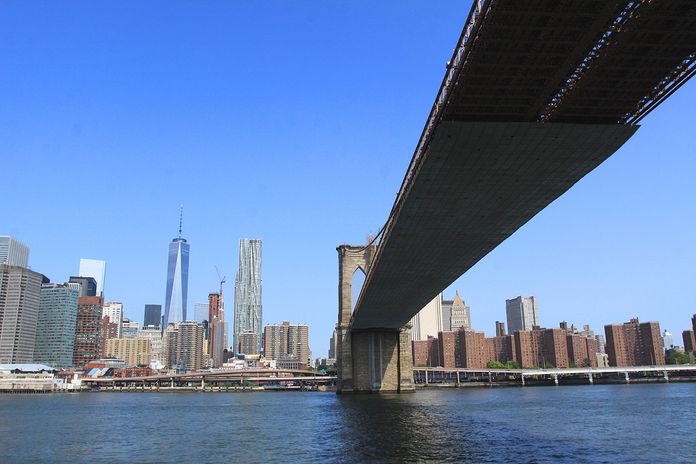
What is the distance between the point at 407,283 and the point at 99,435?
90.1ft

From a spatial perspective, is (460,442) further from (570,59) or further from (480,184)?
(570,59)

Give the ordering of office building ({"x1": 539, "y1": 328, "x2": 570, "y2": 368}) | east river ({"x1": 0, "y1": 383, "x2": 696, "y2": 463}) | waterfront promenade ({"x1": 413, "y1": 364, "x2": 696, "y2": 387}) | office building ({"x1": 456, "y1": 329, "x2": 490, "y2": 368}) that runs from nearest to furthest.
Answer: east river ({"x1": 0, "y1": 383, "x2": 696, "y2": 463}) < waterfront promenade ({"x1": 413, "y1": 364, "x2": 696, "y2": 387}) < office building ({"x1": 539, "y1": 328, "x2": 570, "y2": 368}) < office building ({"x1": 456, "y1": 329, "x2": 490, "y2": 368})

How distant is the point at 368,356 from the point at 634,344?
5175 inches

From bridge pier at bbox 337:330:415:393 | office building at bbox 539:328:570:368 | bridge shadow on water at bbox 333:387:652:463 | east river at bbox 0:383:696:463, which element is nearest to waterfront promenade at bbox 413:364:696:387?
office building at bbox 539:328:570:368

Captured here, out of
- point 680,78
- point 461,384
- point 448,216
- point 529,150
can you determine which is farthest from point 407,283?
point 461,384

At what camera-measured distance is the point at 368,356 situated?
88250 millimetres

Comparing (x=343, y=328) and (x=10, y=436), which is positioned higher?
(x=343, y=328)

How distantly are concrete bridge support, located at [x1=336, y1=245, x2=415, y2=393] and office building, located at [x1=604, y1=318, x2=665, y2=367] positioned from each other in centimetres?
11931

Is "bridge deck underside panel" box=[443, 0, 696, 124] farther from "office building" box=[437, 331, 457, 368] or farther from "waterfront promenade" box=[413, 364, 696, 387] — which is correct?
"office building" box=[437, 331, 457, 368]

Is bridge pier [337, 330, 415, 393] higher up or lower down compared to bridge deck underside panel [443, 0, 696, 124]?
lower down

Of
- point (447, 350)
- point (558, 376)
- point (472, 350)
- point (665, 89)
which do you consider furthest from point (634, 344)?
point (665, 89)

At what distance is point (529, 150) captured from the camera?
24.5m

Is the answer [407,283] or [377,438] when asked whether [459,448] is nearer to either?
[377,438]

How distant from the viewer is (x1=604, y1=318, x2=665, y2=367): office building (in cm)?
17900
